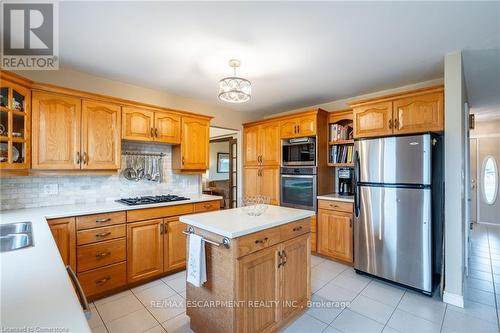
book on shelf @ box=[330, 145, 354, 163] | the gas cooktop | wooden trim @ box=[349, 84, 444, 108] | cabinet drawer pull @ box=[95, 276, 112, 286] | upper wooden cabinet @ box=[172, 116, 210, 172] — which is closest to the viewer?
cabinet drawer pull @ box=[95, 276, 112, 286]

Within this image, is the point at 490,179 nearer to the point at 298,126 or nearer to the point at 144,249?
the point at 298,126

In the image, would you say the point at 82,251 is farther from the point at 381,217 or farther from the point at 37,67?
the point at 381,217

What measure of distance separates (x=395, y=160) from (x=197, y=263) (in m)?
2.30

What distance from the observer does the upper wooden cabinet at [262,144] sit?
4.07 meters

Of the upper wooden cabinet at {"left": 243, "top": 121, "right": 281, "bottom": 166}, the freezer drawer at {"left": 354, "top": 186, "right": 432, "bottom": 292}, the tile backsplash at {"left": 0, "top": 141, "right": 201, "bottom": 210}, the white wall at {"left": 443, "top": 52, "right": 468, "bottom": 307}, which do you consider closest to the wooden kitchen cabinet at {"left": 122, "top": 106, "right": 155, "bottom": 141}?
the tile backsplash at {"left": 0, "top": 141, "right": 201, "bottom": 210}

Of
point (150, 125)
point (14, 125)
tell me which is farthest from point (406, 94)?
point (14, 125)

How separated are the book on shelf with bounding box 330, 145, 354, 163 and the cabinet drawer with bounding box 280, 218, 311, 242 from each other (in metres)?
1.80

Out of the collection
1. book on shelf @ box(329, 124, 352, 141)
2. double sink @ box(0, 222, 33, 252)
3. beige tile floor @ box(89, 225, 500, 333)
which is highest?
book on shelf @ box(329, 124, 352, 141)

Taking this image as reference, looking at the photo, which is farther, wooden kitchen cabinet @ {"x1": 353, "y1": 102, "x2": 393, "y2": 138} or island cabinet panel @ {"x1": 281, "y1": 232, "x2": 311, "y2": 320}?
wooden kitchen cabinet @ {"x1": 353, "y1": 102, "x2": 393, "y2": 138}

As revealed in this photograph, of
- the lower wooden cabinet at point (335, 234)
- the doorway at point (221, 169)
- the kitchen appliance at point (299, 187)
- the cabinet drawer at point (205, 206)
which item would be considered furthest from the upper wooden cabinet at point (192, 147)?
the lower wooden cabinet at point (335, 234)

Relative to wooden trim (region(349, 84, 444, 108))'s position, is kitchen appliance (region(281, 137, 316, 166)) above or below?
below

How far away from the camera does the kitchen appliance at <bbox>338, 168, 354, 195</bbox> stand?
3.72m

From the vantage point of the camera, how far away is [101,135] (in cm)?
269

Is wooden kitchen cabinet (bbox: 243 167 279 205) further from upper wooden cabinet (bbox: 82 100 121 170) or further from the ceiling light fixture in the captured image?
upper wooden cabinet (bbox: 82 100 121 170)
